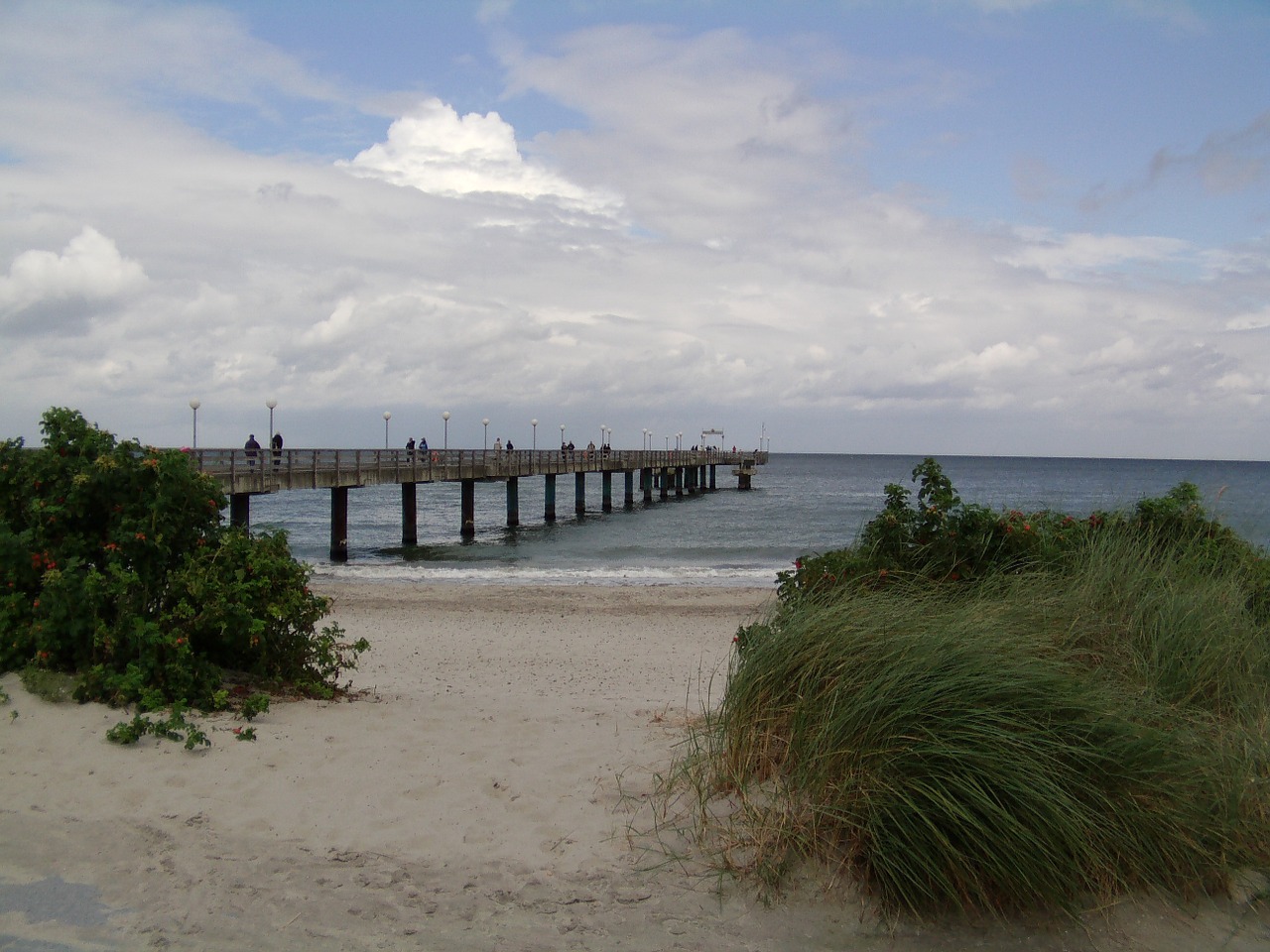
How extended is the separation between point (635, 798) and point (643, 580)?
19970 mm

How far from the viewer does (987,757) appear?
4152 millimetres

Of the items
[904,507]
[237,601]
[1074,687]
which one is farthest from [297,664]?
[1074,687]

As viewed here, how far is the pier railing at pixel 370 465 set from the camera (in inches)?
947

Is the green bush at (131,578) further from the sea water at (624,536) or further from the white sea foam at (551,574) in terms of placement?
the white sea foam at (551,574)

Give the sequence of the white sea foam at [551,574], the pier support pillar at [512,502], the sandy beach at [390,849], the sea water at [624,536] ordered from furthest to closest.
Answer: the pier support pillar at [512,502]
the white sea foam at [551,574]
the sea water at [624,536]
the sandy beach at [390,849]

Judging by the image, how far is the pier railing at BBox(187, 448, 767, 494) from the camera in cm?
2406

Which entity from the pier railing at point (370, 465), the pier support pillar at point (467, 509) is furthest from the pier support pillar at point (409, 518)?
the pier support pillar at point (467, 509)

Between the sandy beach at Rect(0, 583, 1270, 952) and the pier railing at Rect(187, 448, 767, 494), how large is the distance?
504 centimetres

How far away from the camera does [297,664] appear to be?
25.4 feet

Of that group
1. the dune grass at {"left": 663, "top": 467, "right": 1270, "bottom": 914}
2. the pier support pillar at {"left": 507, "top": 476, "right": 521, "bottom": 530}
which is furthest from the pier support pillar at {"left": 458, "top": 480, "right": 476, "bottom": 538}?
the dune grass at {"left": 663, "top": 467, "right": 1270, "bottom": 914}

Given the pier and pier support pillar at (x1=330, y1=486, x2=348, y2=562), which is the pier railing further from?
pier support pillar at (x1=330, y1=486, x2=348, y2=562)

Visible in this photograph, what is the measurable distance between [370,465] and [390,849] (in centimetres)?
2766

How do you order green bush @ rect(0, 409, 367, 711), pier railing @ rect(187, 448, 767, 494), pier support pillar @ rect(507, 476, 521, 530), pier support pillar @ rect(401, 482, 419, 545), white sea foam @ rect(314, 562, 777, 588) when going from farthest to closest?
1. pier support pillar @ rect(507, 476, 521, 530)
2. pier support pillar @ rect(401, 482, 419, 545)
3. white sea foam @ rect(314, 562, 777, 588)
4. pier railing @ rect(187, 448, 767, 494)
5. green bush @ rect(0, 409, 367, 711)

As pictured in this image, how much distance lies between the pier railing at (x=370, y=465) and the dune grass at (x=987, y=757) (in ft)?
24.5
